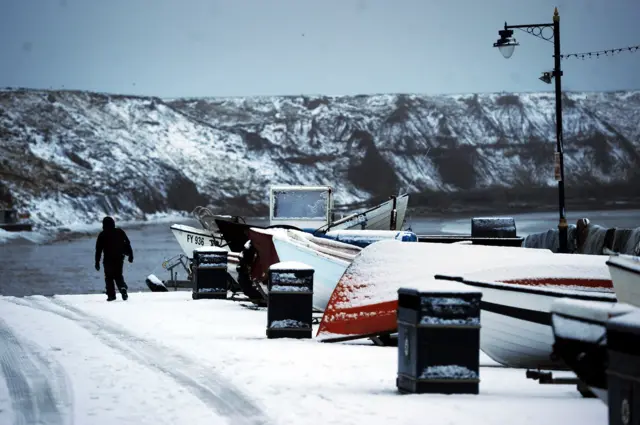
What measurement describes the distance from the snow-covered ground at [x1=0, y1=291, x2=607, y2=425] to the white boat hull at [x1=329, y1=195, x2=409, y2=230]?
1231 cm

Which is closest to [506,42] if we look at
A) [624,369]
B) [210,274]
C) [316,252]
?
[210,274]

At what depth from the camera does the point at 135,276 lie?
5747 cm

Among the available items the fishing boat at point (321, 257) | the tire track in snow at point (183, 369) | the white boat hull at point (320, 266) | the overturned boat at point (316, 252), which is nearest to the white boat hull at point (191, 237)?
the overturned boat at point (316, 252)

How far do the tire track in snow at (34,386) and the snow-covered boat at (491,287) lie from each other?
3.07m

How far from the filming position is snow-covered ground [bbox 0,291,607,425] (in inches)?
352

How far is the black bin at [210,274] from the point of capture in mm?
21594

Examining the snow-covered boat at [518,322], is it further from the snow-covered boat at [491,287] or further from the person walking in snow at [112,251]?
the person walking in snow at [112,251]

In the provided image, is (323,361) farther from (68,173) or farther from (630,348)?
(68,173)

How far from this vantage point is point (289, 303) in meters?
14.6

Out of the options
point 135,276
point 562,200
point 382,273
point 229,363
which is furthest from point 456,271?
point 135,276

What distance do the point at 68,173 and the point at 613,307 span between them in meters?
189

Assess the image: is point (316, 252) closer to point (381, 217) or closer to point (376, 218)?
point (376, 218)

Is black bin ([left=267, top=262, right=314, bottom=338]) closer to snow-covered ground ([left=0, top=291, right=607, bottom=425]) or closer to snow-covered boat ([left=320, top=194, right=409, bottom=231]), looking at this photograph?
snow-covered ground ([left=0, top=291, right=607, bottom=425])

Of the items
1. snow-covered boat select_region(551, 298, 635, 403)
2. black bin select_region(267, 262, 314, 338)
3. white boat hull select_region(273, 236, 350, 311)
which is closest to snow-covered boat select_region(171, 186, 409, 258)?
white boat hull select_region(273, 236, 350, 311)
